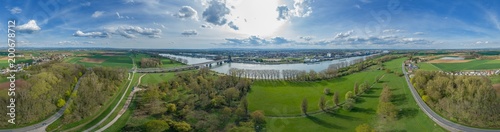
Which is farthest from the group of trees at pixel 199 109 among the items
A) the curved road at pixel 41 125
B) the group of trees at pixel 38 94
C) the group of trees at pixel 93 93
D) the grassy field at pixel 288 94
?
the group of trees at pixel 38 94

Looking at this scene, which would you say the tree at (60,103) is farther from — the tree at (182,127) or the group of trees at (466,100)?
the group of trees at (466,100)

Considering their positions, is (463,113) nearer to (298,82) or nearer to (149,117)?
(298,82)

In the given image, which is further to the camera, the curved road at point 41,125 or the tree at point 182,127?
the tree at point 182,127

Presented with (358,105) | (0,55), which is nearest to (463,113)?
(358,105)

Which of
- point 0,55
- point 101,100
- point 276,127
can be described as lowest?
point 276,127

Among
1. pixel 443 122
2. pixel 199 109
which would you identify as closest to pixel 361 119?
pixel 443 122

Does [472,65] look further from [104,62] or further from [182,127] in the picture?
[104,62]
